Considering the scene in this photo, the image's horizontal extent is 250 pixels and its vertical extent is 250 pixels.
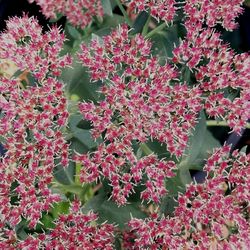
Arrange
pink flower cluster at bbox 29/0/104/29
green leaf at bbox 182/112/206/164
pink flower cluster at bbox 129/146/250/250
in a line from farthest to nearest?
pink flower cluster at bbox 29/0/104/29 → green leaf at bbox 182/112/206/164 → pink flower cluster at bbox 129/146/250/250

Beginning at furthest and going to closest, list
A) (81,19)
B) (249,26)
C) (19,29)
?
(249,26)
(81,19)
(19,29)

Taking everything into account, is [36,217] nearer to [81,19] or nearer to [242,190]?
[242,190]

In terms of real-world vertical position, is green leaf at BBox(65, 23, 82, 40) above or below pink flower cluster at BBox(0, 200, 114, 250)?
above

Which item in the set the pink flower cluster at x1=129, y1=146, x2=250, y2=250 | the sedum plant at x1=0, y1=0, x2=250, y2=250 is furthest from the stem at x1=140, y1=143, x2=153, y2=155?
the pink flower cluster at x1=129, y1=146, x2=250, y2=250

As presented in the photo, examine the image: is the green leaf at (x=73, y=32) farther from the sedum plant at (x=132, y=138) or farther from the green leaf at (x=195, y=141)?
the green leaf at (x=195, y=141)

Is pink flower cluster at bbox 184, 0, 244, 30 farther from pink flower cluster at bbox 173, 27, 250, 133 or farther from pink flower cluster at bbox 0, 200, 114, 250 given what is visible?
pink flower cluster at bbox 0, 200, 114, 250

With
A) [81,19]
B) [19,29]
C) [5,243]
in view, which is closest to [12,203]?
[5,243]

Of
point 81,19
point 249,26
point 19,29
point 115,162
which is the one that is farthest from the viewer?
point 249,26
